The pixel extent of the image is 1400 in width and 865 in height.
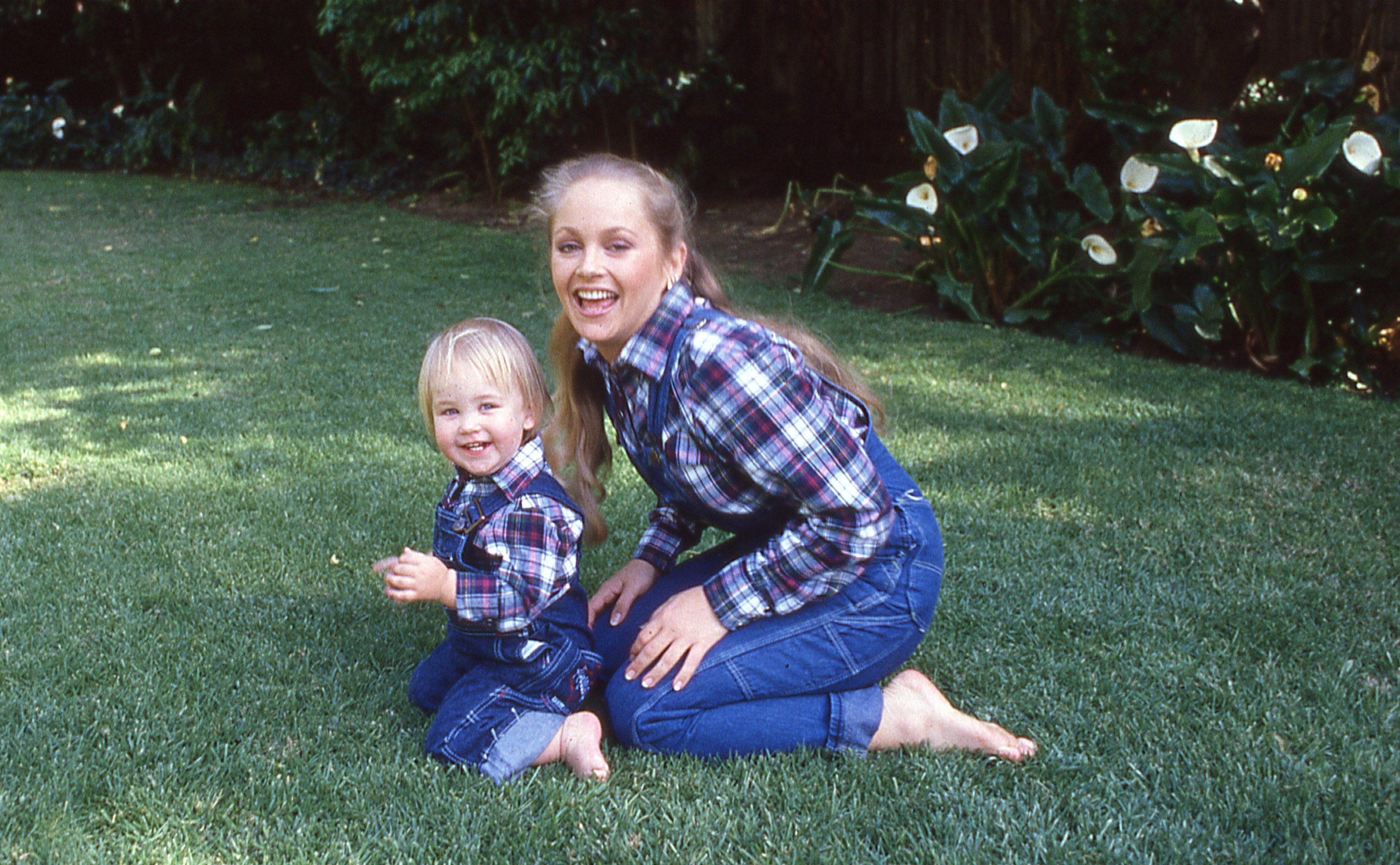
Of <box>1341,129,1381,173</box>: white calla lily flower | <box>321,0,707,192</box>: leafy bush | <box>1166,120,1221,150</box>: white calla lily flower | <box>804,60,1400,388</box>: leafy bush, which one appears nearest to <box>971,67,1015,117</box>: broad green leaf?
<box>804,60,1400,388</box>: leafy bush

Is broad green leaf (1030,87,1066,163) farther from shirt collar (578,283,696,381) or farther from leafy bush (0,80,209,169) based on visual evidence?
leafy bush (0,80,209,169)

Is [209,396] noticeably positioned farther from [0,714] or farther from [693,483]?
[693,483]

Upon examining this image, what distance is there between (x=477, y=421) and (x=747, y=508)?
0.52 m

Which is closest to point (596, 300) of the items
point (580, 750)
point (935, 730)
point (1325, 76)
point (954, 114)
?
point (580, 750)

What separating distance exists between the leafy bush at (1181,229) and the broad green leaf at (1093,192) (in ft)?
0.04

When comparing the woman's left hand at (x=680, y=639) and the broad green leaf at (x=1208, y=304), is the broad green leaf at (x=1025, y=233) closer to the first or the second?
the broad green leaf at (x=1208, y=304)

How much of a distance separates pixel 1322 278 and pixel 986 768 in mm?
3429

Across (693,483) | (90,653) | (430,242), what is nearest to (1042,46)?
(430,242)

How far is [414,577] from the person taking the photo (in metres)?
1.91

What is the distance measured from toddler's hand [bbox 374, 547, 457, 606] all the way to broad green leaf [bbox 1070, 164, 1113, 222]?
430cm

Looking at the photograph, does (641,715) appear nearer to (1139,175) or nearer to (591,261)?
(591,261)

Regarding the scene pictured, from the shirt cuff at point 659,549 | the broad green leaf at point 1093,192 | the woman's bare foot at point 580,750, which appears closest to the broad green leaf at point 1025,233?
the broad green leaf at point 1093,192

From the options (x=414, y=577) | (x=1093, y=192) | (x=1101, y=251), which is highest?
(x=1093, y=192)

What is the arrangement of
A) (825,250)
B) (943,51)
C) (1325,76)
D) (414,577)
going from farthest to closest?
(943,51), (825,250), (1325,76), (414,577)
